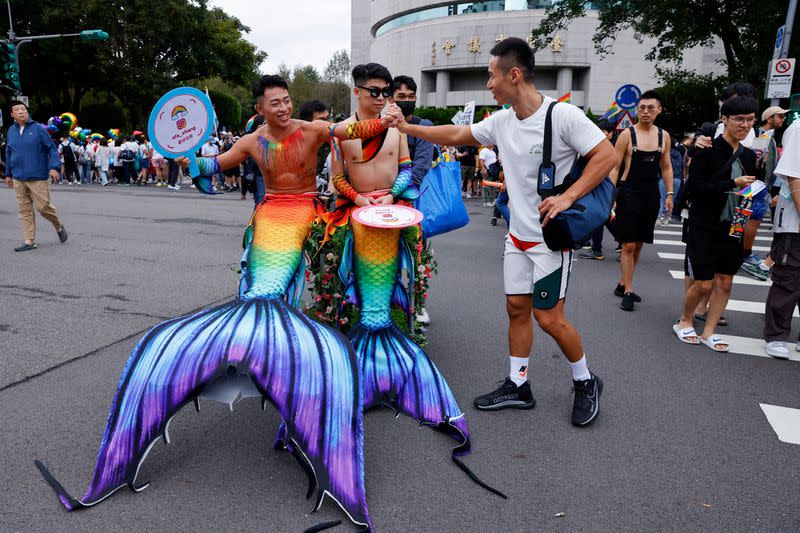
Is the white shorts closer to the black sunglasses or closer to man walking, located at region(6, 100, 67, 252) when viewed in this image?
the black sunglasses

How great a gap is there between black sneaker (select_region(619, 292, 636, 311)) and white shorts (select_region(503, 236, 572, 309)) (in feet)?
10.3

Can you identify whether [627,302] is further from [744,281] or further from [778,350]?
[744,281]

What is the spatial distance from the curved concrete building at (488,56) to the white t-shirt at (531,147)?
43276mm

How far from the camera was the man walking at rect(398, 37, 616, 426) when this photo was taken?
3180 mm

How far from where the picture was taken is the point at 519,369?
374 cm

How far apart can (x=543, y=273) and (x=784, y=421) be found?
182 cm

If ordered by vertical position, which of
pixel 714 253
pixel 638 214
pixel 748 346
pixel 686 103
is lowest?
pixel 748 346

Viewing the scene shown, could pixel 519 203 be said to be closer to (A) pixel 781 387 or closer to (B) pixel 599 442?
(B) pixel 599 442

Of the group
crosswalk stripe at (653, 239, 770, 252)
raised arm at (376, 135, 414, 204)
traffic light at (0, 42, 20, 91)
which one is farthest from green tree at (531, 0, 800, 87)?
traffic light at (0, 42, 20, 91)

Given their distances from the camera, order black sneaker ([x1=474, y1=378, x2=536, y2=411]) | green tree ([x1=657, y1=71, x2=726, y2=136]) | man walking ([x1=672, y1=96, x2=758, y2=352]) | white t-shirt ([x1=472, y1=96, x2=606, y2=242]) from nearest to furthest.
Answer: white t-shirt ([x1=472, y1=96, x2=606, y2=242]) < black sneaker ([x1=474, y1=378, x2=536, y2=411]) < man walking ([x1=672, y1=96, x2=758, y2=352]) < green tree ([x1=657, y1=71, x2=726, y2=136])

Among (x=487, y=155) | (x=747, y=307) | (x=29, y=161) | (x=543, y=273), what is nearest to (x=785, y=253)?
(x=747, y=307)

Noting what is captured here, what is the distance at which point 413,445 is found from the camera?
10.7ft

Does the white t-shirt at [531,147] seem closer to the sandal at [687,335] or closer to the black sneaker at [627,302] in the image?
the sandal at [687,335]

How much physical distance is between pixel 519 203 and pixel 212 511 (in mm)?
2257
